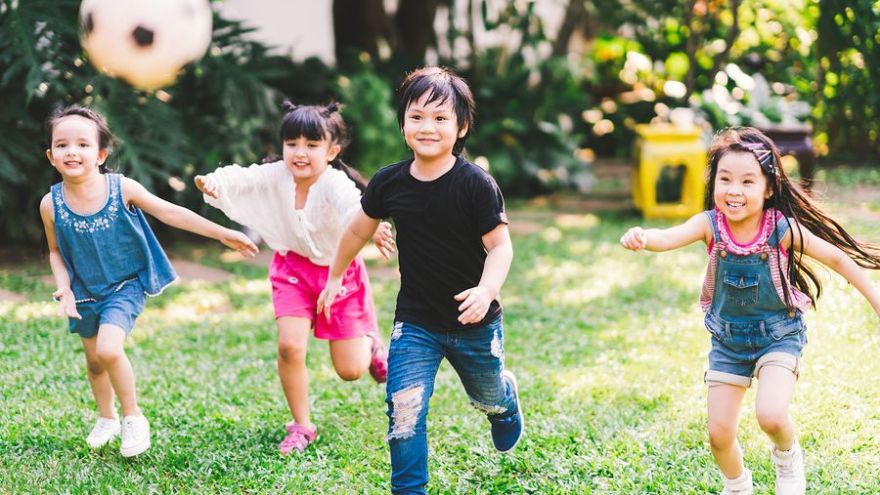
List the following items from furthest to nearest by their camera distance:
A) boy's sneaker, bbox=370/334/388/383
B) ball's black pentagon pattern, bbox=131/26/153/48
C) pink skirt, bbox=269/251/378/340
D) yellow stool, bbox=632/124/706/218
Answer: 1. yellow stool, bbox=632/124/706/218
2. ball's black pentagon pattern, bbox=131/26/153/48
3. boy's sneaker, bbox=370/334/388/383
4. pink skirt, bbox=269/251/378/340

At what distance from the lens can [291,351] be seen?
11.2ft

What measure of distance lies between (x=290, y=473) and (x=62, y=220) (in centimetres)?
112

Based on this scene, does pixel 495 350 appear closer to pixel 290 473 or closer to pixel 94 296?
pixel 290 473

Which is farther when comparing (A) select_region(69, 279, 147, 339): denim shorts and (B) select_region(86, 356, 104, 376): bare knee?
(B) select_region(86, 356, 104, 376): bare knee

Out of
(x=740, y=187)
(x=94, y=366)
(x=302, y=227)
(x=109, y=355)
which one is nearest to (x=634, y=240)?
(x=740, y=187)

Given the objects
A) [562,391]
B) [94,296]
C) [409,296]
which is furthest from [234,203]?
[562,391]

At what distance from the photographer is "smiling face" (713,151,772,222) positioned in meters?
2.72

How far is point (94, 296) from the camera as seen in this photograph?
330 centimetres

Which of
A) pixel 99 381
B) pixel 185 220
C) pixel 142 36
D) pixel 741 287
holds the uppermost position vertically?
pixel 142 36

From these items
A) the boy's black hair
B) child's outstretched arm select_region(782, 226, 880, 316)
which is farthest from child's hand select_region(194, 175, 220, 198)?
child's outstretched arm select_region(782, 226, 880, 316)

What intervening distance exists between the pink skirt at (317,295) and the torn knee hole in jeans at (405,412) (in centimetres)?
77

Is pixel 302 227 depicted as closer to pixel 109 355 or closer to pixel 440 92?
pixel 109 355

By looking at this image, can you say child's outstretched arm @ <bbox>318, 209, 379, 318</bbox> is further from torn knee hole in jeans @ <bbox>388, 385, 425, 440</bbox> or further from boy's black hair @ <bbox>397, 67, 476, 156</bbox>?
torn knee hole in jeans @ <bbox>388, 385, 425, 440</bbox>

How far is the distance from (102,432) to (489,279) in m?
1.62
